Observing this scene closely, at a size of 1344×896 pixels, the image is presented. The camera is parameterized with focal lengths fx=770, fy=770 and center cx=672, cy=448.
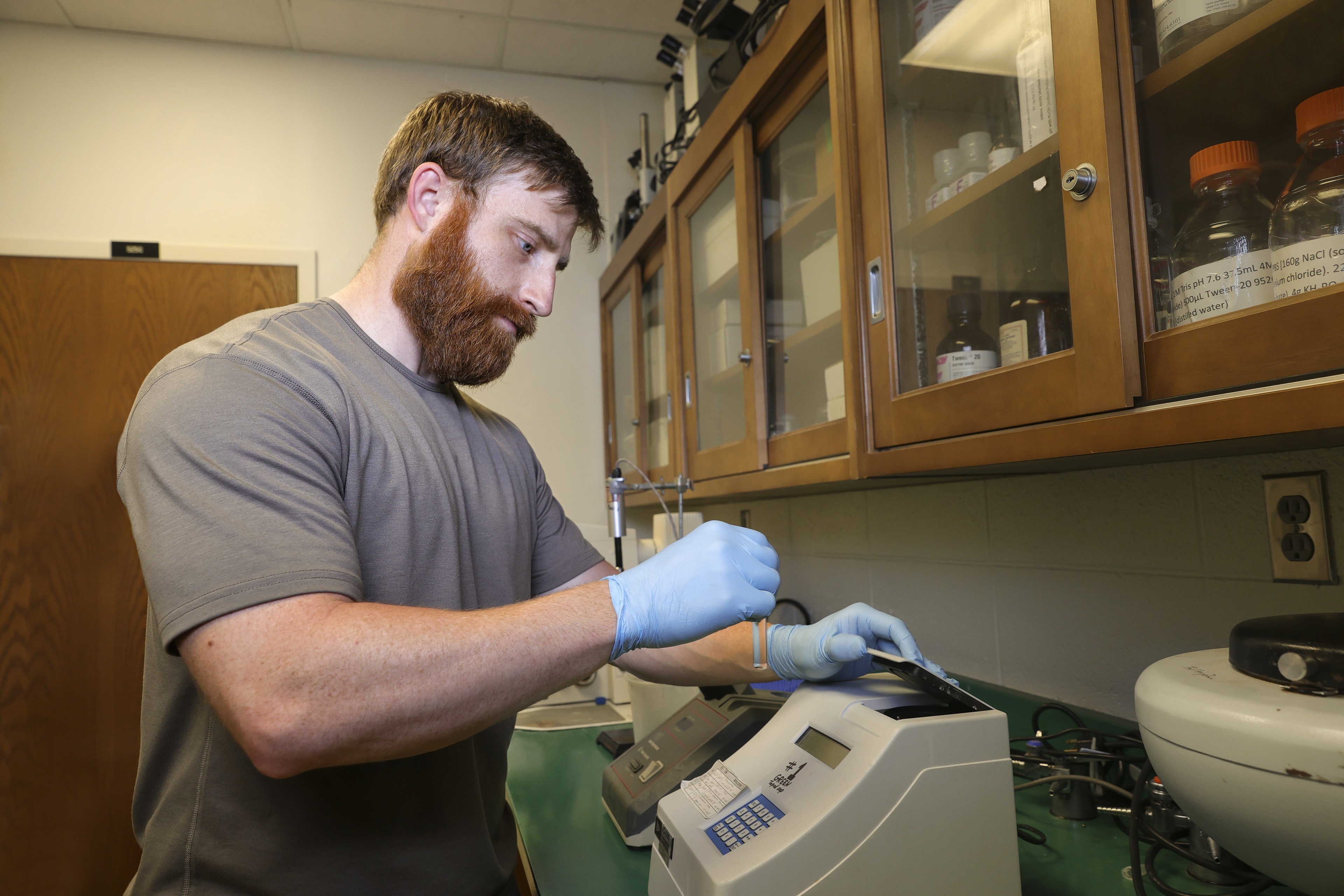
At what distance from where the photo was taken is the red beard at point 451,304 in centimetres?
101

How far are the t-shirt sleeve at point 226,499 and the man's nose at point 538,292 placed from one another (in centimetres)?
42

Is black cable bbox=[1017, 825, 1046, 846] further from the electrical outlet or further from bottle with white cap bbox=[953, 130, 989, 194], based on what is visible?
bottle with white cap bbox=[953, 130, 989, 194]

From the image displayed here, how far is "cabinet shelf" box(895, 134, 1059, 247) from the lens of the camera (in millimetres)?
802

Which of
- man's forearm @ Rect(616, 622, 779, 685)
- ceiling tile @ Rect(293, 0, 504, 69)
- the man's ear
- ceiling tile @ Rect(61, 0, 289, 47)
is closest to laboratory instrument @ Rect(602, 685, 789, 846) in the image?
man's forearm @ Rect(616, 622, 779, 685)

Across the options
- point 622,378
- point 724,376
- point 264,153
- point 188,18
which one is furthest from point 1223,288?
point 188,18

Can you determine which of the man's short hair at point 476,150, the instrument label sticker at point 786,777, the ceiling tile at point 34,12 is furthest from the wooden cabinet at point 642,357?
the ceiling tile at point 34,12

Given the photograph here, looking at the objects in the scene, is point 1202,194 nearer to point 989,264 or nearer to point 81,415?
point 989,264

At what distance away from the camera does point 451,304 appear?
3.34 ft

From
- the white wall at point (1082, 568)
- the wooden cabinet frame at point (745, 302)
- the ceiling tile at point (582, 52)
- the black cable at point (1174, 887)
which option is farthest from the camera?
the ceiling tile at point (582, 52)

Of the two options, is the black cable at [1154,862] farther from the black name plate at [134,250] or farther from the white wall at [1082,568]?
the black name plate at [134,250]

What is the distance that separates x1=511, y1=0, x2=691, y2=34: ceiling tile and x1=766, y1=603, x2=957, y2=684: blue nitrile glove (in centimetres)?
213

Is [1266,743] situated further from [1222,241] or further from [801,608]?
[801,608]

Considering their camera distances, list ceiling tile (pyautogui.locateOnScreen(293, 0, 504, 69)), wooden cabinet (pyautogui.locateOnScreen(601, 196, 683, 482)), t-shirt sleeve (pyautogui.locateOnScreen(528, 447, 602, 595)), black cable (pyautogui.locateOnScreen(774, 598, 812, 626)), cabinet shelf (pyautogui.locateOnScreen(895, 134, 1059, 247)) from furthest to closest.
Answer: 1. ceiling tile (pyautogui.locateOnScreen(293, 0, 504, 69))
2. wooden cabinet (pyautogui.locateOnScreen(601, 196, 683, 482))
3. black cable (pyautogui.locateOnScreen(774, 598, 812, 626))
4. t-shirt sleeve (pyautogui.locateOnScreen(528, 447, 602, 595))
5. cabinet shelf (pyautogui.locateOnScreen(895, 134, 1059, 247))

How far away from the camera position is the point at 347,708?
62 centimetres
